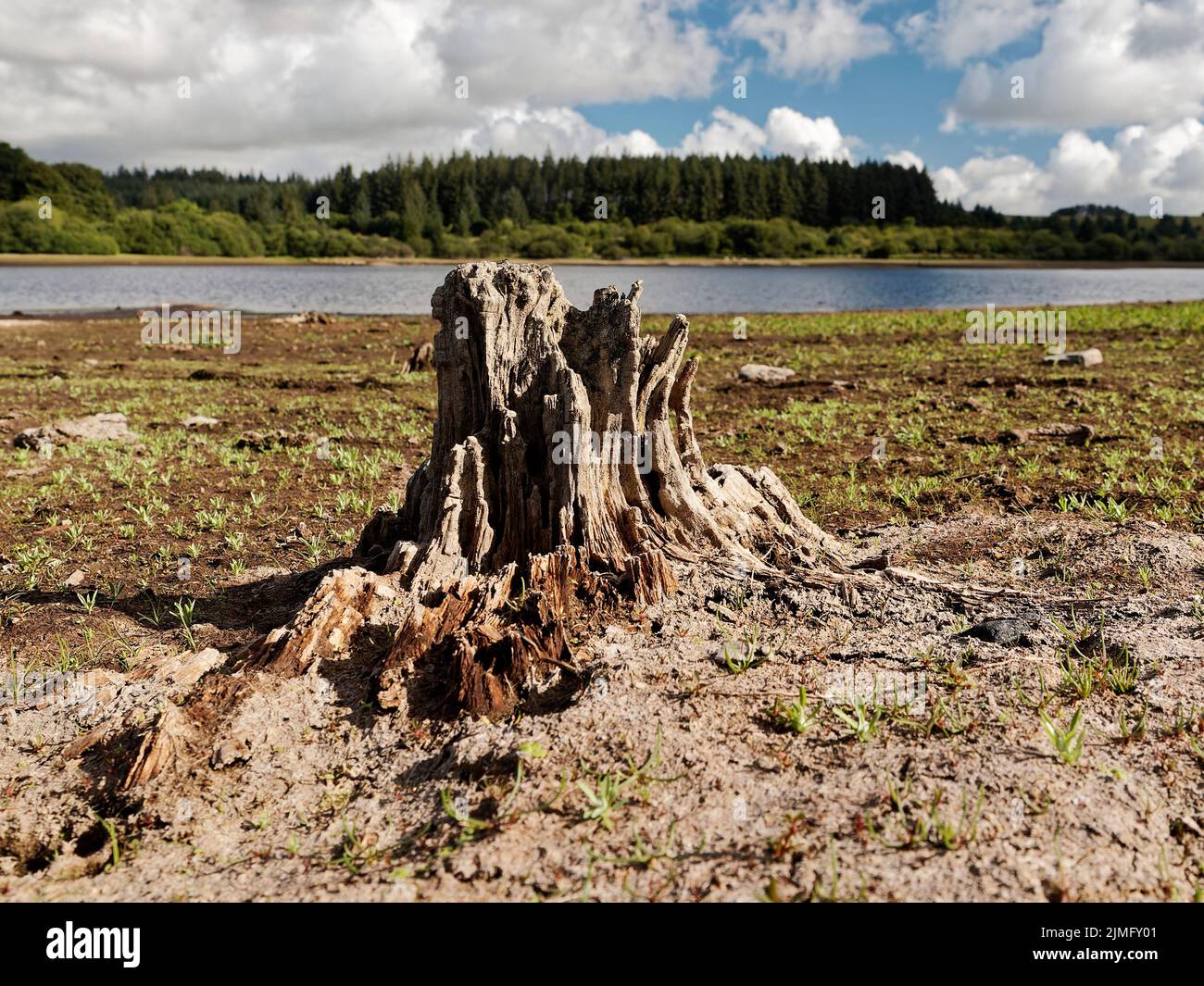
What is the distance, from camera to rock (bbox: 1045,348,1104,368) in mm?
16656

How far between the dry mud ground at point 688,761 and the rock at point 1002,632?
0.04 meters

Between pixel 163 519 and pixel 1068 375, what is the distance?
14154 mm

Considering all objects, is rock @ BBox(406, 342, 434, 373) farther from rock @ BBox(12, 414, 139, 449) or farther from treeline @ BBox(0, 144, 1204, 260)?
treeline @ BBox(0, 144, 1204, 260)

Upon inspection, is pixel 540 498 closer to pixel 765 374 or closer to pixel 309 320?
pixel 765 374

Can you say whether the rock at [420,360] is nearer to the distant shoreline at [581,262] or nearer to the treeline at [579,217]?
the distant shoreline at [581,262]

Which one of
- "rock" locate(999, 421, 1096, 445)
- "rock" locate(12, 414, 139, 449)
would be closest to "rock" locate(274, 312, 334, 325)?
"rock" locate(12, 414, 139, 449)

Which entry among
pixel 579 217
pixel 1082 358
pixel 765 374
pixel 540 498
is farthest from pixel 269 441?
pixel 579 217

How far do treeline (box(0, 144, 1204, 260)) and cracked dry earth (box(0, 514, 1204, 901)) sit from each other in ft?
353

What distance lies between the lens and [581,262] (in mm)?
107250

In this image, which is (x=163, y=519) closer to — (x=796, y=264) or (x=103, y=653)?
(x=103, y=653)

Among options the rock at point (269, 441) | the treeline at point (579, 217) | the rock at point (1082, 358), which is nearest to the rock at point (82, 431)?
the rock at point (269, 441)
